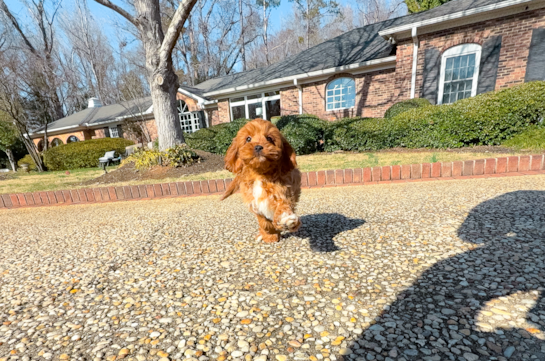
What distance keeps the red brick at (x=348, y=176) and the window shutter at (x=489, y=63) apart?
8.35m

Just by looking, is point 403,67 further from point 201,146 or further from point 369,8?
point 369,8

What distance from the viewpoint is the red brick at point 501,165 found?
4250 mm

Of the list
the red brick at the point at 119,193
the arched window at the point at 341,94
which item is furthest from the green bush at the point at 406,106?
the red brick at the point at 119,193

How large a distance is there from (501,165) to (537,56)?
7.49m

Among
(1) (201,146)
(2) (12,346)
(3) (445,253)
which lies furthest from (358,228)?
(1) (201,146)

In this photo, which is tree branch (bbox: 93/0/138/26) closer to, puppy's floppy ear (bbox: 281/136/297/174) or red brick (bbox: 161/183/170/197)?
red brick (bbox: 161/183/170/197)

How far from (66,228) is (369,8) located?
125 ft

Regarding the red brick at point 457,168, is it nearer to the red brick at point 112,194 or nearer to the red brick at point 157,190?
the red brick at point 157,190

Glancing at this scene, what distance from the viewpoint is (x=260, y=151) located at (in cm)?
191

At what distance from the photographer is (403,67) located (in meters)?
10.3

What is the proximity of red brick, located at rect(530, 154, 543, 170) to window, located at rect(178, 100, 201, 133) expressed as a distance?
17.1 metres

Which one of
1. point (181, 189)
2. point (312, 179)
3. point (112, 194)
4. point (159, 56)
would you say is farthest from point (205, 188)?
point (159, 56)

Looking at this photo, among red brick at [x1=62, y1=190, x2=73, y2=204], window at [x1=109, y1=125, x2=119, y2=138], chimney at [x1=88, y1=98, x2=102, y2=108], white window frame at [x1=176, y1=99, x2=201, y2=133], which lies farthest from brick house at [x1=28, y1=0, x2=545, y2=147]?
chimney at [x1=88, y1=98, x2=102, y2=108]

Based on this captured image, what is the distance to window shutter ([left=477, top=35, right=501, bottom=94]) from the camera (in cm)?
888
